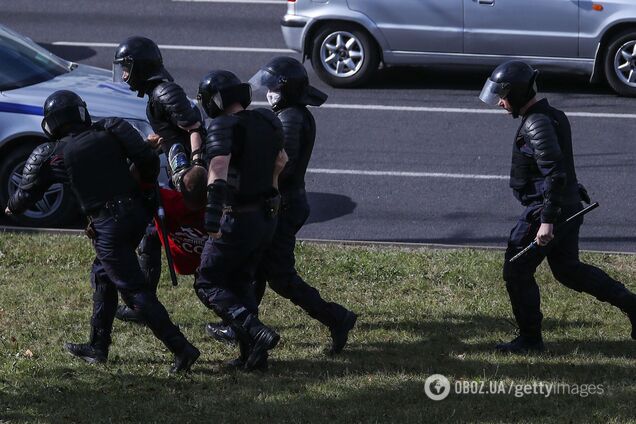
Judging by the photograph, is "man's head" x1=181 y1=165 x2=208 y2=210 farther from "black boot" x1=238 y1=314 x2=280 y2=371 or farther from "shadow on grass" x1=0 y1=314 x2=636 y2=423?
"shadow on grass" x1=0 y1=314 x2=636 y2=423

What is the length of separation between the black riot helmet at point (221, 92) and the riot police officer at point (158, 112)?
1.19ft

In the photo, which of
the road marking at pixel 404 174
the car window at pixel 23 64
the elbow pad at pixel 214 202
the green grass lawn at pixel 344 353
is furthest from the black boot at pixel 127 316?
the road marking at pixel 404 174

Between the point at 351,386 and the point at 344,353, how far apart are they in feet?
2.14

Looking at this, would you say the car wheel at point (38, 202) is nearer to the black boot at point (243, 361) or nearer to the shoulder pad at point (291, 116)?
the black boot at point (243, 361)

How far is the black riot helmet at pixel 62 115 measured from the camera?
669cm

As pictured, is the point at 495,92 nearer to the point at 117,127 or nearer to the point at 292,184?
the point at 292,184

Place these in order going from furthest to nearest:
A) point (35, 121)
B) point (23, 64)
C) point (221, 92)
A: 1. point (23, 64)
2. point (35, 121)
3. point (221, 92)

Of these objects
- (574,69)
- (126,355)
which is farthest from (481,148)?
(126,355)

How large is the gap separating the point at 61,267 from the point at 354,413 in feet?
11.5

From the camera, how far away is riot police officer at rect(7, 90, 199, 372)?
6691mm

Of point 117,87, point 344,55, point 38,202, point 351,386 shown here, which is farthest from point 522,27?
point 351,386

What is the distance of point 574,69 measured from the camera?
1410 centimetres

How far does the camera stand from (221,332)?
7578mm

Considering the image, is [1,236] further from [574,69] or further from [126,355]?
Result: [574,69]
